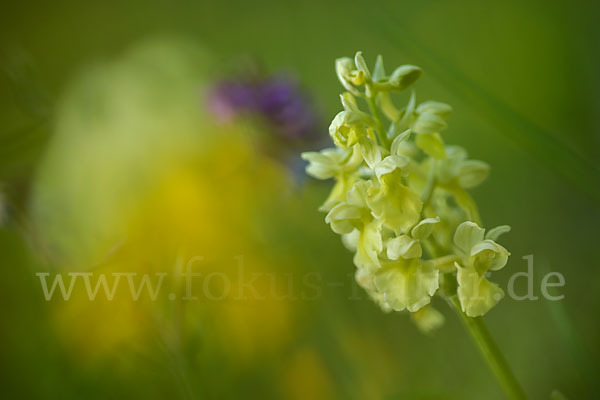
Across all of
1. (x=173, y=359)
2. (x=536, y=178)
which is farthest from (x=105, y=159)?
(x=536, y=178)

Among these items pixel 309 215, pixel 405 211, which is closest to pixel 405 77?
pixel 405 211

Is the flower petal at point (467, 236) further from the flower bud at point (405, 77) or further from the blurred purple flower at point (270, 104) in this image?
the blurred purple flower at point (270, 104)

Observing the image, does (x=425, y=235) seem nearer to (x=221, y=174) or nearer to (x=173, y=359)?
(x=173, y=359)

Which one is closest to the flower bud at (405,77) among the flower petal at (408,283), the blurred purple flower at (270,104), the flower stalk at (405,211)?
the flower stalk at (405,211)

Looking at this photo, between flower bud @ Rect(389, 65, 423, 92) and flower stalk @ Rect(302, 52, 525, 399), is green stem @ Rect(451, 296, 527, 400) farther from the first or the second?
flower bud @ Rect(389, 65, 423, 92)

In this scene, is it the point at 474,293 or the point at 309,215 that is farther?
the point at 309,215

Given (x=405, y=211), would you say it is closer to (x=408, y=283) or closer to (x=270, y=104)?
(x=408, y=283)
